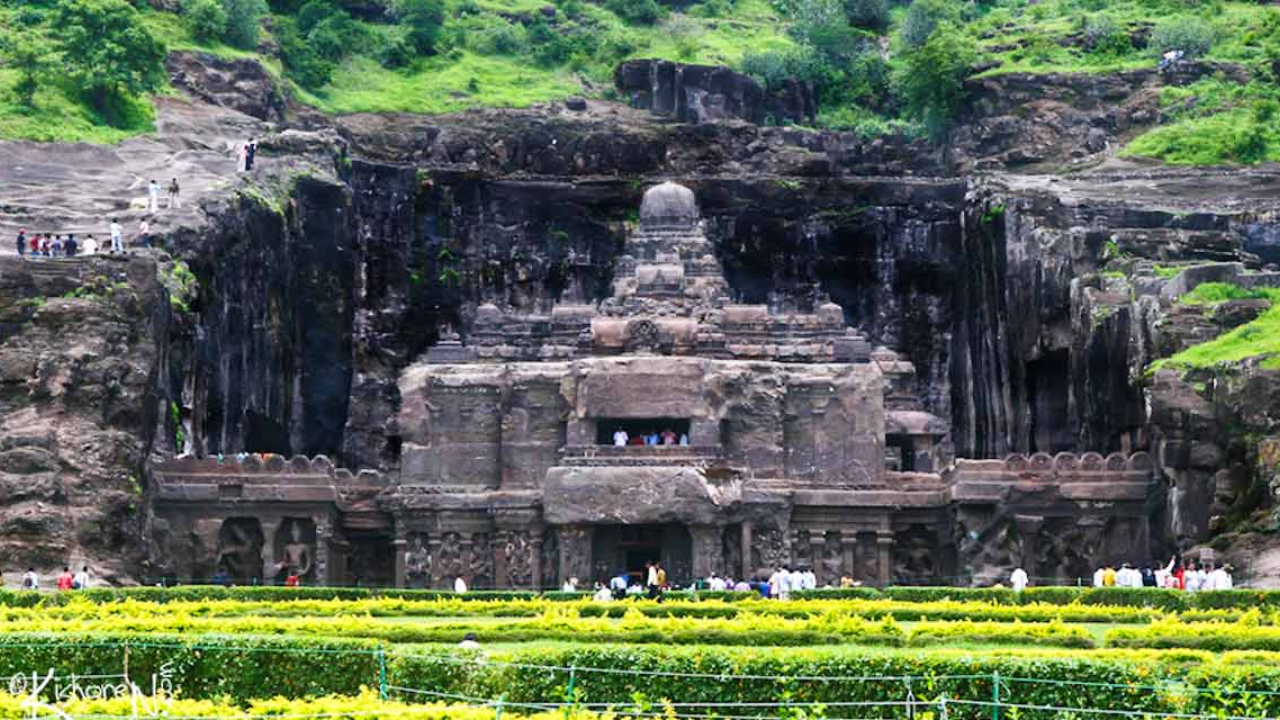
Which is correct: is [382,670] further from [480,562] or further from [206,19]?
[206,19]

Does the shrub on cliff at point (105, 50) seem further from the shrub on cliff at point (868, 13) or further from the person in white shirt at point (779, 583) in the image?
the shrub on cliff at point (868, 13)

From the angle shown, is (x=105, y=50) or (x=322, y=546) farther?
(x=105, y=50)

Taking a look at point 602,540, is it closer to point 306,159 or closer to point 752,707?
point 306,159

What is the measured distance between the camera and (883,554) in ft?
221

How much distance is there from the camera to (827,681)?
32188 mm

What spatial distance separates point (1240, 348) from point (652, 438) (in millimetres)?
17072

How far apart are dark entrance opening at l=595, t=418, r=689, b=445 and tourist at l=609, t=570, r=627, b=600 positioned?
4.44m

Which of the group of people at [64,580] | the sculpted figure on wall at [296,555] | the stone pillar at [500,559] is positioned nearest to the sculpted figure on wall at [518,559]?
the stone pillar at [500,559]

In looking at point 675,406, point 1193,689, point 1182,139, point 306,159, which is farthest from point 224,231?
point 1193,689

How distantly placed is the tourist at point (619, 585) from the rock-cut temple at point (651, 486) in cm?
76

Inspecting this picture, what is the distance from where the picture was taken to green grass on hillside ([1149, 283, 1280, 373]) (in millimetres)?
59250

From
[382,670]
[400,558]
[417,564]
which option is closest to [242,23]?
[400,558]

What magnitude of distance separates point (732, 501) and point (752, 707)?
33245 mm

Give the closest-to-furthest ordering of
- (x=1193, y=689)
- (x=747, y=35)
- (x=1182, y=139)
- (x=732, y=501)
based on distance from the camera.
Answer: (x=1193, y=689)
(x=732, y=501)
(x=1182, y=139)
(x=747, y=35)
